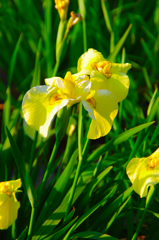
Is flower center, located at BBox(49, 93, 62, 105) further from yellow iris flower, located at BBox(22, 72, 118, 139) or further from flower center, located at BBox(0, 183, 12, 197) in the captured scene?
flower center, located at BBox(0, 183, 12, 197)

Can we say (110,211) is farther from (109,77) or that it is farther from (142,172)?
(109,77)

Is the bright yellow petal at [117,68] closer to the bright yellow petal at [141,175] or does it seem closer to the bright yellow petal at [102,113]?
the bright yellow petal at [102,113]

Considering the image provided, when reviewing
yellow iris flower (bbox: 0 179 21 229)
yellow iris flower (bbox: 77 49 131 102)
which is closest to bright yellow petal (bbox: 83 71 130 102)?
yellow iris flower (bbox: 77 49 131 102)

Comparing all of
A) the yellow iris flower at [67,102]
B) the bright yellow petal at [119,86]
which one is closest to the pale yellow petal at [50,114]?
the yellow iris flower at [67,102]

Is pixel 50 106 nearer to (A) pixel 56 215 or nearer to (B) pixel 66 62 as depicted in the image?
(A) pixel 56 215

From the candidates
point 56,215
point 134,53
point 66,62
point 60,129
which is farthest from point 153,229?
point 134,53

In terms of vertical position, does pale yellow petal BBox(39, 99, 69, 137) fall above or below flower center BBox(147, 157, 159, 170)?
above
